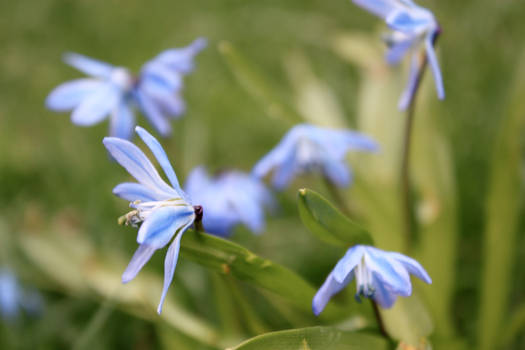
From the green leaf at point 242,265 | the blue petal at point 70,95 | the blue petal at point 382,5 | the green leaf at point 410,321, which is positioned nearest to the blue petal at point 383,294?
the green leaf at point 242,265

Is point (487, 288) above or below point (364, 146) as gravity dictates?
below

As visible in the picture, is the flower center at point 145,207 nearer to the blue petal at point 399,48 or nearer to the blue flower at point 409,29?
the blue flower at point 409,29

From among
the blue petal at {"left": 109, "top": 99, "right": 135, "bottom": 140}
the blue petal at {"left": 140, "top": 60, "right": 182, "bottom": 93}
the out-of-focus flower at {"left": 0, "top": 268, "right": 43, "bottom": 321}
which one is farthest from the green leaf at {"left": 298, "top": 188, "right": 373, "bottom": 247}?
the out-of-focus flower at {"left": 0, "top": 268, "right": 43, "bottom": 321}

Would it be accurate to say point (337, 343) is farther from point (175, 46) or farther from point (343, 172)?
point (175, 46)

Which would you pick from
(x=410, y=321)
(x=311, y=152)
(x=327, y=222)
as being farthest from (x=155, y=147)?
(x=410, y=321)

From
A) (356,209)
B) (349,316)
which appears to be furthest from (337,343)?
(356,209)

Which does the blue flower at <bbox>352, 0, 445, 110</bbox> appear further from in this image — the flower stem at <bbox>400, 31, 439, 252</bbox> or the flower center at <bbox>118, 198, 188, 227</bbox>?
the flower center at <bbox>118, 198, 188, 227</bbox>

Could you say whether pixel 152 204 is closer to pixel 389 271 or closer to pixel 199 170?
pixel 389 271
